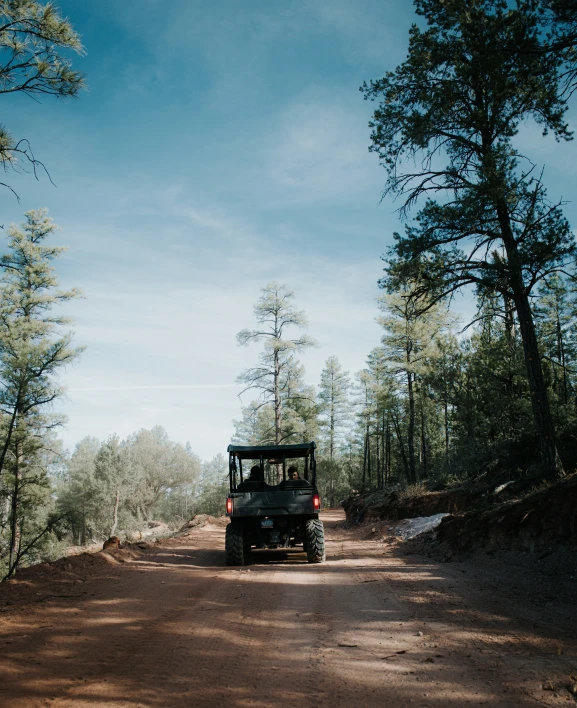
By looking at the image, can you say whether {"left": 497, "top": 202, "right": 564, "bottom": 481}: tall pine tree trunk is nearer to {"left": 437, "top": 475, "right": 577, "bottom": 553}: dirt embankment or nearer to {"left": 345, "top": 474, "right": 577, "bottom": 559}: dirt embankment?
{"left": 345, "top": 474, "right": 577, "bottom": 559}: dirt embankment

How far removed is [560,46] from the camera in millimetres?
6973

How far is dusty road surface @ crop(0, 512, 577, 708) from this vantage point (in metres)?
3.22

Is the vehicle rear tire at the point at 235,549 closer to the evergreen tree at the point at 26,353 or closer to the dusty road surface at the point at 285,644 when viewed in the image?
the dusty road surface at the point at 285,644

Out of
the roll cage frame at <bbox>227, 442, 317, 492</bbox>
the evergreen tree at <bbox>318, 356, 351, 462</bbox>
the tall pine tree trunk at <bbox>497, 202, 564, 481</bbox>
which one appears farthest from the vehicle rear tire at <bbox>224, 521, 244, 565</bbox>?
the evergreen tree at <bbox>318, 356, 351, 462</bbox>

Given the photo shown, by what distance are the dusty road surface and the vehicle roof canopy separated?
3.80m

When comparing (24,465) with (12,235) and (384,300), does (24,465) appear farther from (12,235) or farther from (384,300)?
(384,300)

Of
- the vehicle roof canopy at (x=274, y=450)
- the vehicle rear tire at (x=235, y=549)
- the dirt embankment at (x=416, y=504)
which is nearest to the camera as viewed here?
the vehicle rear tire at (x=235, y=549)

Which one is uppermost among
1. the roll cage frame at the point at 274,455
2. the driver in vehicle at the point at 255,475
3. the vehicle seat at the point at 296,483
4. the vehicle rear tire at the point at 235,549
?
the roll cage frame at the point at 274,455

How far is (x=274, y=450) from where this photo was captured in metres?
11.3

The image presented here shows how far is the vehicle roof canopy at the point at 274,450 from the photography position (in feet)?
36.3

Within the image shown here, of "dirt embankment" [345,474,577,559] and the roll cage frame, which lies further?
the roll cage frame

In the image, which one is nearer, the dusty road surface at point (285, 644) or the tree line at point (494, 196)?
the dusty road surface at point (285, 644)

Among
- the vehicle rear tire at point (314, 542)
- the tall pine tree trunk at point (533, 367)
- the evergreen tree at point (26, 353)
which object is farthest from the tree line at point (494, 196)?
the evergreen tree at point (26, 353)

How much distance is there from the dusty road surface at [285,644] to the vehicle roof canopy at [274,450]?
380cm
